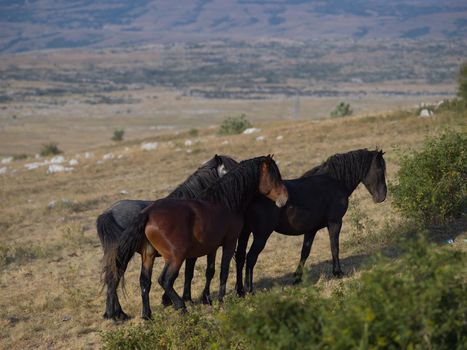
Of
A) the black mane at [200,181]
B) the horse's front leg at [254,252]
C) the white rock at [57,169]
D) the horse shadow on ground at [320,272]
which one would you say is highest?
the black mane at [200,181]

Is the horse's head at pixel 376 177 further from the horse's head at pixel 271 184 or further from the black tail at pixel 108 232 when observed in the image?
the black tail at pixel 108 232

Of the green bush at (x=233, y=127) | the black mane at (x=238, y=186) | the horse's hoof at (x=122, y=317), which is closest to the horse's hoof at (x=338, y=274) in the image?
the black mane at (x=238, y=186)

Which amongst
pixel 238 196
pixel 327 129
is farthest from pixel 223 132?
pixel 238 196

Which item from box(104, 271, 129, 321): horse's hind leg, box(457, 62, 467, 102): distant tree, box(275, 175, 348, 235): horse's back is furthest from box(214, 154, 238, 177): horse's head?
box(457, 62, 467, 102): distant tree

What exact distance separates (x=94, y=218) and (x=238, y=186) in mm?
9674

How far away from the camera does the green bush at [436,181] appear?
1130cm

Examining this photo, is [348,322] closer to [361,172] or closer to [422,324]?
[422,324]

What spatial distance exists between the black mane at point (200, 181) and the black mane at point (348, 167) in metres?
1.42

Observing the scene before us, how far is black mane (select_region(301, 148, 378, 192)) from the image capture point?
1035cm

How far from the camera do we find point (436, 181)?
11.4 meters

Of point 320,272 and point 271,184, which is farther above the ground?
point 271,184

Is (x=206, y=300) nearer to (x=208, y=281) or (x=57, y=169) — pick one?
(x=208, y=281)

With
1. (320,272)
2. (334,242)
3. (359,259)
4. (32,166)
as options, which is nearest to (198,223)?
(334,242)

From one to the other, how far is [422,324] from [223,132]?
3015 centimetres
